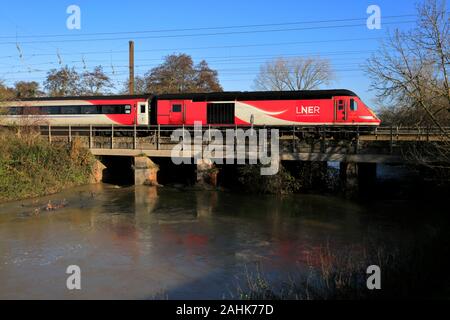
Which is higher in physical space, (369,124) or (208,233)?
(369,124)

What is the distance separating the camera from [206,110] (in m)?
26.8

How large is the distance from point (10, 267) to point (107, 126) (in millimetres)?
19220

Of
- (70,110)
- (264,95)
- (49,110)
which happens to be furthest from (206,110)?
(49,110)

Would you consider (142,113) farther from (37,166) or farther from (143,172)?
(37,166)

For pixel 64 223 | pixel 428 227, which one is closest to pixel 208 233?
pixel 64 223

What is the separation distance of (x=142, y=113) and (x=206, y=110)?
464cm

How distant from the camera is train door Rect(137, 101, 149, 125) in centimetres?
2864

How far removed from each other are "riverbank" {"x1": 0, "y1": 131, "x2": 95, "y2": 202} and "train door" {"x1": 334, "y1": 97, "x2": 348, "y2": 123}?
14.4 meters

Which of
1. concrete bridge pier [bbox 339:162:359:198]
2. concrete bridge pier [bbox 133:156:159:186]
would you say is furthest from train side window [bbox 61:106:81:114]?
concrete bridge pier [bbox 339:162:359:198]
